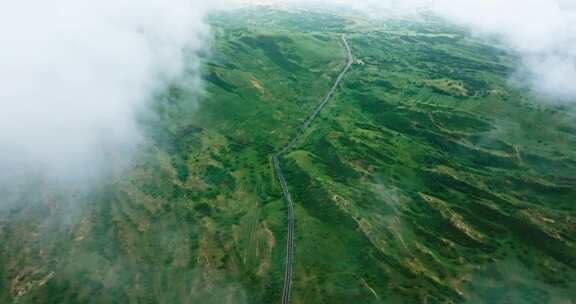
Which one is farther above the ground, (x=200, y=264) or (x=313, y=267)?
(x=313, y=267)

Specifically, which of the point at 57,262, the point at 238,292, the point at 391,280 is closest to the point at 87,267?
the point at 57,262

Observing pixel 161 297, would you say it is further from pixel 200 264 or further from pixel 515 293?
pixel 515 293

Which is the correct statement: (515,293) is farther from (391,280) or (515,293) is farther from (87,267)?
(87,267)

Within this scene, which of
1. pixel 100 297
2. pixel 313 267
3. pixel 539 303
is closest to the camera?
pixel 539 303

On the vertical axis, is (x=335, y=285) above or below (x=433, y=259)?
below

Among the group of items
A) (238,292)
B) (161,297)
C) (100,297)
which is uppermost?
(238,292)

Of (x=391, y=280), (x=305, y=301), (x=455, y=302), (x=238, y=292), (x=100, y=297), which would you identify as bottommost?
(x=100, y=297)

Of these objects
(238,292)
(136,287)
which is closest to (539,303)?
(238,292)

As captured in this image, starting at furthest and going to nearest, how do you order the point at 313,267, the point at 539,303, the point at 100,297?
the point at 313,267, the point at 100,297, the point at 539,303

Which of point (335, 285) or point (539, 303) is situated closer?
point (539, 303)
